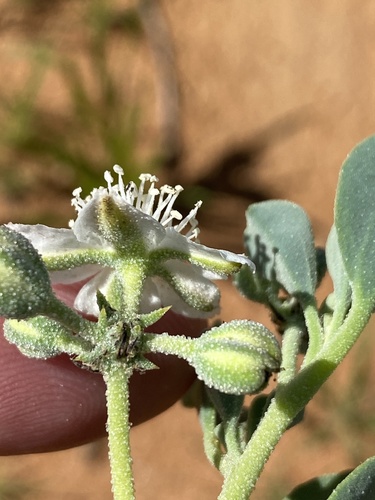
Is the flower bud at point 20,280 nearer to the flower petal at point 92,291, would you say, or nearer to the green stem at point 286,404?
the flower petal at point 92,291

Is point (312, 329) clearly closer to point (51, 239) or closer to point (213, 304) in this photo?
point (213, 304)

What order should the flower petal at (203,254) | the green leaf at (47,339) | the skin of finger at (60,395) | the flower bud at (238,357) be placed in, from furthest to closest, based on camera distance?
1. the skin of finger at (60,395)
2. the flower petal at (203,254)
3. the green leaf at (47,339)
4. the flower bud at (238,357)

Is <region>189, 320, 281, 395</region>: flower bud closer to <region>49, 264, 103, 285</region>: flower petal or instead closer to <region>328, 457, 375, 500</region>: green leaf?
<region>328, 457, 375, 500</region>: green leaf

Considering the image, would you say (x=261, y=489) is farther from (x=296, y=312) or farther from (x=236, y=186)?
(x=296, y=312)

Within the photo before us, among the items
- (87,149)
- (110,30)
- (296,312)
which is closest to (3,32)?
(110,30)

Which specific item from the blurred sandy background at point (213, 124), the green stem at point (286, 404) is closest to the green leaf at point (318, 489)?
the green stem at point (286, 404)
